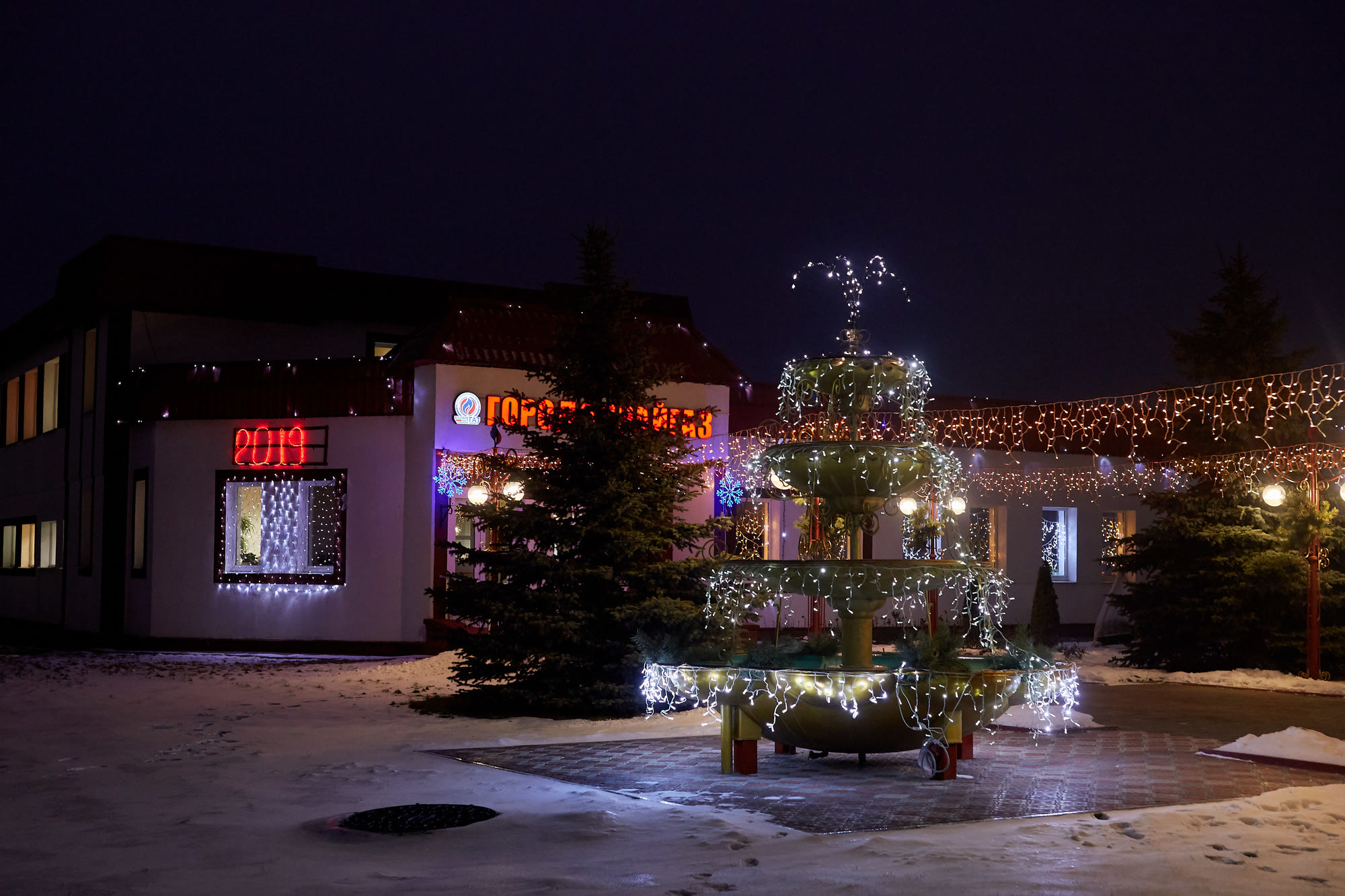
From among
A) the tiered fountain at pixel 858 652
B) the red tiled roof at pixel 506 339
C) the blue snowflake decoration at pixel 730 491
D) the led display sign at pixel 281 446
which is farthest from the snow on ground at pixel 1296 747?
the led display sign at pixel 281 446

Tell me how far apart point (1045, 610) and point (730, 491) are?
23.5 ft

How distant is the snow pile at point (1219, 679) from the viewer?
17.6 m

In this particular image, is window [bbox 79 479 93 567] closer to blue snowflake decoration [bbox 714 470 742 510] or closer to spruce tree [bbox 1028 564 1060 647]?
blue snowflake decoration [bbox 714 470 742 510]

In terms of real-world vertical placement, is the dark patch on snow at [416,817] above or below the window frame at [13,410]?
below

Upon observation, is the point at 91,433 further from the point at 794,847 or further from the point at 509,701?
the point at 794,847

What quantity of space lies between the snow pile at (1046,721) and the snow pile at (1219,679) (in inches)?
153

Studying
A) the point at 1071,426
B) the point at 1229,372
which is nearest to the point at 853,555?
the point at 1229,372

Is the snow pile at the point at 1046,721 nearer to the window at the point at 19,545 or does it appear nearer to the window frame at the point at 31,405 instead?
the window frame at the point at 31,405

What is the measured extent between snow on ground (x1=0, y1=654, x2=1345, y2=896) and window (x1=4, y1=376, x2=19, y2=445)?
75.8ft

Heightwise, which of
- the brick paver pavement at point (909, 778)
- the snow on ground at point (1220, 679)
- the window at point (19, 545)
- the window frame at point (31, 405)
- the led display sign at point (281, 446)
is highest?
the window frame at point (31, 405)

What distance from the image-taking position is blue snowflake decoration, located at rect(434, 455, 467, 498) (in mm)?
20562

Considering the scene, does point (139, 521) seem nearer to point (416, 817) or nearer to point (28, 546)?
point (28, 546)

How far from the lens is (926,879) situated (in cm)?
648

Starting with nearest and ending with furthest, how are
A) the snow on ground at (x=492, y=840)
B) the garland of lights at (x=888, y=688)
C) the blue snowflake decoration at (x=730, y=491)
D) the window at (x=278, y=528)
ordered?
Answer: the snow on ground at (x=492, y=840), the garland of lights at (x=888, y=688), the window at (x=278, y=528), the blue snowflake decoration at (x=730, y=491)
